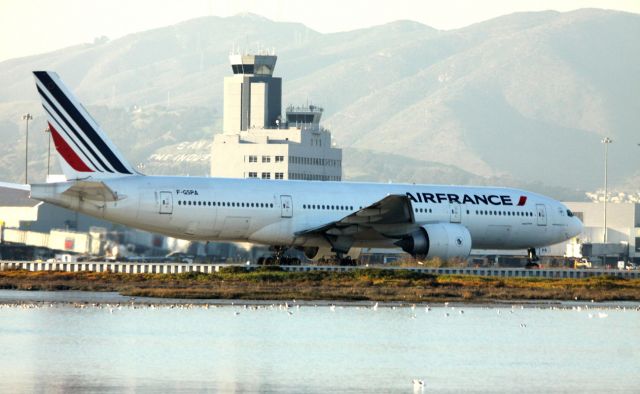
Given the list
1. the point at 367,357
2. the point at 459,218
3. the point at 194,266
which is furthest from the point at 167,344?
the point at 459,218

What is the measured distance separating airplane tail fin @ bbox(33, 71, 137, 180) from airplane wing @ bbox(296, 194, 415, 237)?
8.69 m

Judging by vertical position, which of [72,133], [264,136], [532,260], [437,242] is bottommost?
[532,260]

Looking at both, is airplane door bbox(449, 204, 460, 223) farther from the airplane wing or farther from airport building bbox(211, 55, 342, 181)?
airport building bbox(211, 55, 342, 181)

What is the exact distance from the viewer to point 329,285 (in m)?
46.2

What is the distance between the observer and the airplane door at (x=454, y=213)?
194 ft

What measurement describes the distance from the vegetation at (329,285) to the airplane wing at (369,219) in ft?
13.3

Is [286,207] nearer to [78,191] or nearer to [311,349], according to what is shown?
[78,191]

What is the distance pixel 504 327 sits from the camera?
1305 inches

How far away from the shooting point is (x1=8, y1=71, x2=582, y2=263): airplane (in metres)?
52.4

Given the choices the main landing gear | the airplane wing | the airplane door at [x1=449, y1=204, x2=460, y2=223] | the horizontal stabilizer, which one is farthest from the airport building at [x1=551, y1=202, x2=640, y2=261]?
the horizontal stabilizer

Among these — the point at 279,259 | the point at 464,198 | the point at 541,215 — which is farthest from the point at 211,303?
the point at 541,215

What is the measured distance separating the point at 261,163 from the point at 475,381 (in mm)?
143069

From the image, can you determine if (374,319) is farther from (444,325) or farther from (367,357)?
(367,357)

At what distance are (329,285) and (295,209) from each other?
10.5 metres
